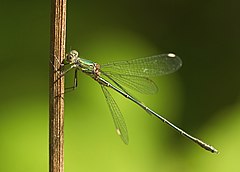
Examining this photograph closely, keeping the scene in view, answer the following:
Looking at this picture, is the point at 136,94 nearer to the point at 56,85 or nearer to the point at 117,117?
the point at 117,117

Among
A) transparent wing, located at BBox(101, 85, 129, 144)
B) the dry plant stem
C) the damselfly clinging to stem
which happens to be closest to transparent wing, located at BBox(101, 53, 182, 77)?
the damselfly clinging to stem

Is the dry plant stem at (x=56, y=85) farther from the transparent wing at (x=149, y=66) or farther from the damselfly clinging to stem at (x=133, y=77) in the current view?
the transparent wing at (x=149, y=66)

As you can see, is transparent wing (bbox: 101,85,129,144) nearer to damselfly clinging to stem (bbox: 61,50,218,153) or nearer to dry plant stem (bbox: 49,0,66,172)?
damselfly clinging to stem (bbox: 61,50,218,153)

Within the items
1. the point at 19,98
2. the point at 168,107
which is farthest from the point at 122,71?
the point at 19,98

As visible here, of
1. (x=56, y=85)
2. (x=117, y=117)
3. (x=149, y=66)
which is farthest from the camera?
(x=149, y=66)

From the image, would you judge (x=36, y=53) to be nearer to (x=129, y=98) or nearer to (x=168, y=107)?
(x=129, y=98)

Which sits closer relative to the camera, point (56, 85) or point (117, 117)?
point (56, 85)

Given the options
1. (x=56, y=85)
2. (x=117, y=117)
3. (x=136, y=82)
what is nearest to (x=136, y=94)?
(x=136, y=82)

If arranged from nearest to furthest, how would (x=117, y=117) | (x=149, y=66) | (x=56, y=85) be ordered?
(x=56, y=85) < (x=117, y=117) < (x=149, y=66)
